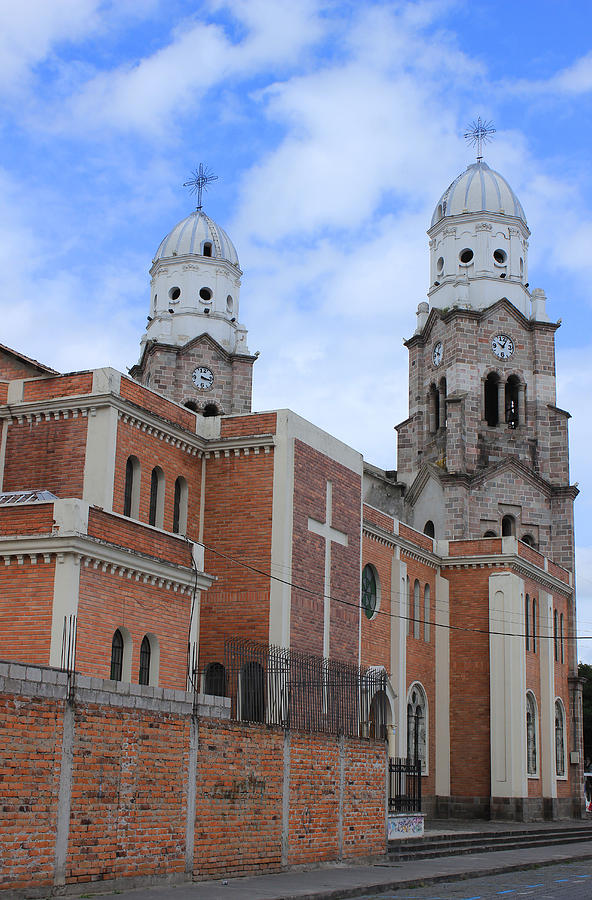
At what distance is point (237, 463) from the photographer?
26.8 meters

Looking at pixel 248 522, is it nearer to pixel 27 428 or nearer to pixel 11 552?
pixel 27 428

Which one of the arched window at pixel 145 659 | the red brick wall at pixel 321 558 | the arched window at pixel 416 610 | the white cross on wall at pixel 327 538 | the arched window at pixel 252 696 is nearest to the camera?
the arched window at pixel 252 696

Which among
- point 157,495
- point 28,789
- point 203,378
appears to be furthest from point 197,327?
point 28,789

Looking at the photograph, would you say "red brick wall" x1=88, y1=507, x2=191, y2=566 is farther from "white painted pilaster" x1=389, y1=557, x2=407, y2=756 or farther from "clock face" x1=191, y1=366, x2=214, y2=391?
"clock face" x1=191, y1=366, x2=214, y2=391

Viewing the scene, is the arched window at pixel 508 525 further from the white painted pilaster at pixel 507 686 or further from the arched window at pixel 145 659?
the arched window at pixel 145 659

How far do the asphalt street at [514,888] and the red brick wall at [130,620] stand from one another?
6596mm

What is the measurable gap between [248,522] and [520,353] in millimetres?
22665

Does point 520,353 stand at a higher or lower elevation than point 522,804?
higher

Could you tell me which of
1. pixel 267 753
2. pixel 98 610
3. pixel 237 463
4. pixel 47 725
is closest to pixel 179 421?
pixel 237 463

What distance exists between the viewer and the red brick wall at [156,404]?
24.7m

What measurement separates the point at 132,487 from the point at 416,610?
14793mm

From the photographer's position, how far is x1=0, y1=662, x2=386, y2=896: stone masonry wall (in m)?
12.7

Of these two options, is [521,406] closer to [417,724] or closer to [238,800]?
[417,724]

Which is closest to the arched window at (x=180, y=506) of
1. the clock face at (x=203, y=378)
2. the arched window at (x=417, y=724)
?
the arched window at (x=417, y=724)
